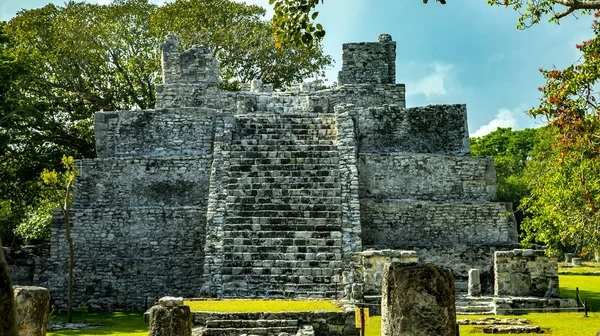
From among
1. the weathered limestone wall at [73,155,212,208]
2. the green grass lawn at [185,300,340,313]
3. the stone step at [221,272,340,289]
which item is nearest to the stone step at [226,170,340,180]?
the weathered limestone wall at [73,155,212,208]

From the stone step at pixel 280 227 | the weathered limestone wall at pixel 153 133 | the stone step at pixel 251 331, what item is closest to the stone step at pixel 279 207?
the stone step at pixel 280 227

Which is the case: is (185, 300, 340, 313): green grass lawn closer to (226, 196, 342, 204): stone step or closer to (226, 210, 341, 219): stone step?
(226, 210, 341, 219): stone step

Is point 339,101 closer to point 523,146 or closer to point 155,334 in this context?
point 155,334

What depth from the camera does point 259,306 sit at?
37.4 feet

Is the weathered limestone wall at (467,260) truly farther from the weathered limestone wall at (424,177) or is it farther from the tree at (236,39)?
the tree at (236,39)

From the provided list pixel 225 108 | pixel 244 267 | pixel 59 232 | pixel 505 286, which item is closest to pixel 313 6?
pixel 244 267

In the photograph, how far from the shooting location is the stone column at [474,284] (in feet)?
48.5

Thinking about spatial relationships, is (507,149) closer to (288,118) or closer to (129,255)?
(288,118)

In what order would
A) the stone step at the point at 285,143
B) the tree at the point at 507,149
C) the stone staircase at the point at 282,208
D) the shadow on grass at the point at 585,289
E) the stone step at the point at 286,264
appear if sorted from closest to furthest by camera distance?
the stone staircase at the point at 282,208 → the stone step at the point at 286,264 → the shadow on grass at the point at 585,289 → the stone step at the point at 285,143 → the tree at the point at 507,149

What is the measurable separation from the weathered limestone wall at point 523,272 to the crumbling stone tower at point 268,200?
1547 millimetres

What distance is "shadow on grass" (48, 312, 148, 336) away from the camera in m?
12.1

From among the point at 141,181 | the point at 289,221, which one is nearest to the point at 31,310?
the point at 289,221

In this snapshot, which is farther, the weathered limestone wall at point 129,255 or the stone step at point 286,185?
the weathered limestone wall at point 129,255

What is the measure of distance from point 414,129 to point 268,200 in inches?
187
